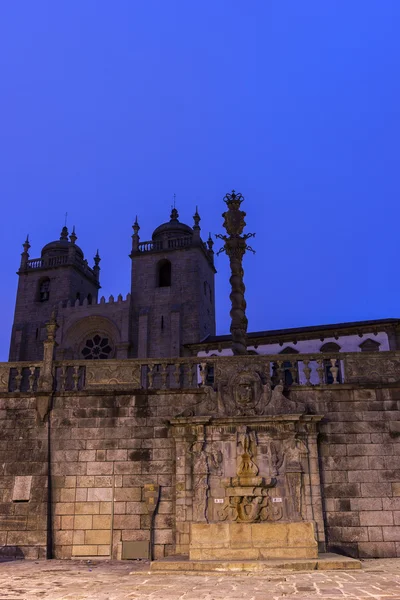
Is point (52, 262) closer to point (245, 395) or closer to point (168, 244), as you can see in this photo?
point (168, 244)

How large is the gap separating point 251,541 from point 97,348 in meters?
38.5

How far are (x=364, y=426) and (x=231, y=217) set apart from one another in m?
8.70

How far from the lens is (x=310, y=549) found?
11.2 meters

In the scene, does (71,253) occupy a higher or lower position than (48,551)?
higher

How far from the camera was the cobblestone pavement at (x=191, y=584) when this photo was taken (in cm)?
761

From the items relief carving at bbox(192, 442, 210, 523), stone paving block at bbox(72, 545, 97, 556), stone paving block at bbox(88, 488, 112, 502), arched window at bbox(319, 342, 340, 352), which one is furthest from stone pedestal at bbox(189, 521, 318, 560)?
arched window at bbox(319, 342, 340, 352)

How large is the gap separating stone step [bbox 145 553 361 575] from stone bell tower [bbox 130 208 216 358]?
33.5 metres

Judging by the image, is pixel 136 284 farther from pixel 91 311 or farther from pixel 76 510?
pixel 76 510

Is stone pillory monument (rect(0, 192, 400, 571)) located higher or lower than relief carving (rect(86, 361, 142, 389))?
lower

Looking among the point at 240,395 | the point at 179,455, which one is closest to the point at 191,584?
the point at 179,455

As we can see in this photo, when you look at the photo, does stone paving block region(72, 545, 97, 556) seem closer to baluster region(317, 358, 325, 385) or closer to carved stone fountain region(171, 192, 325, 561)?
carved stone fountain region(171, 192, 325, 561)

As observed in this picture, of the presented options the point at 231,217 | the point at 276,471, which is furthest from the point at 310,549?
the point at 231,217

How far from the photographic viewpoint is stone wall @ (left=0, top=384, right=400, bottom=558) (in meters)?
12.8

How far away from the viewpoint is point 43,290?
53.6m
